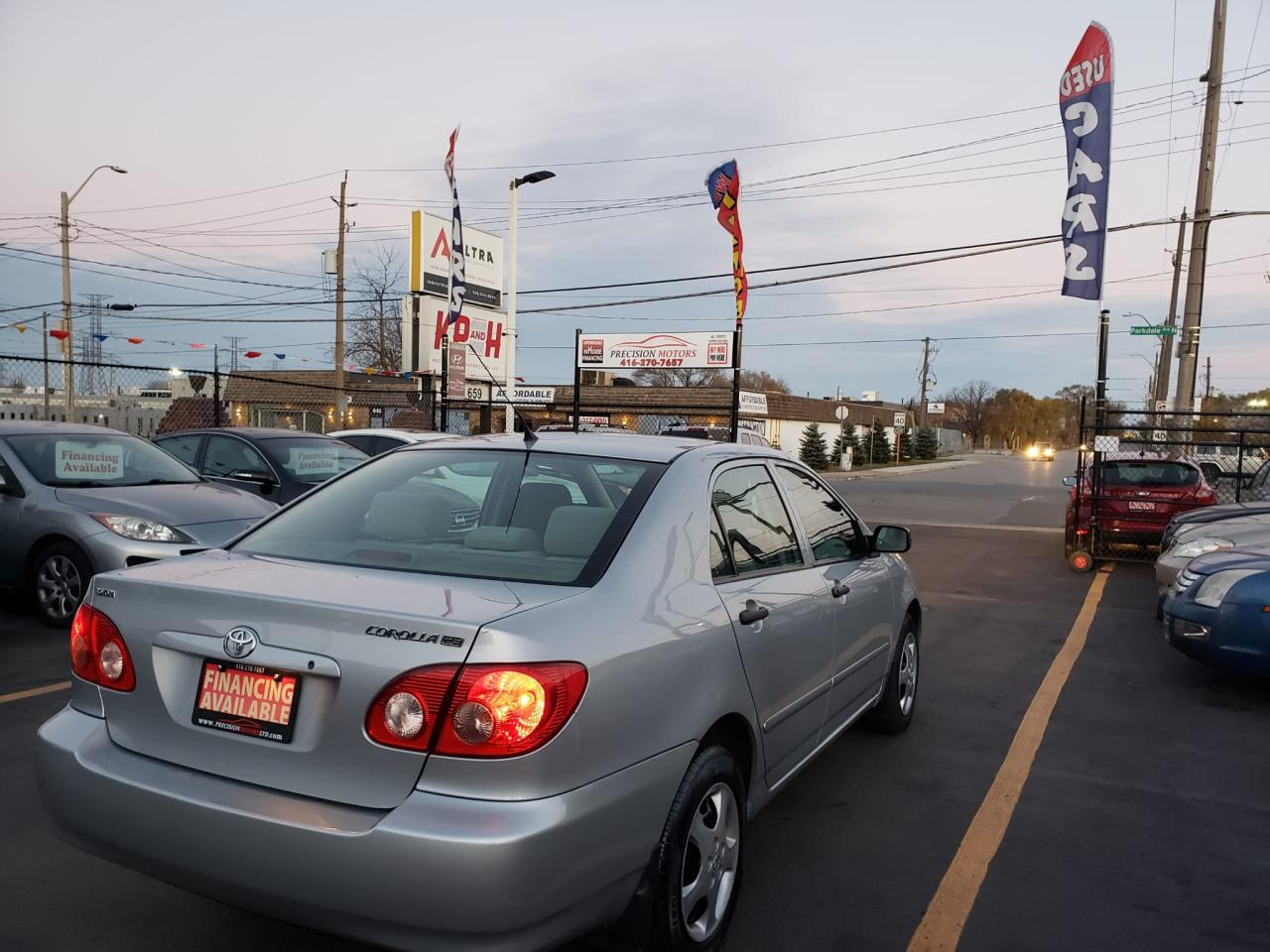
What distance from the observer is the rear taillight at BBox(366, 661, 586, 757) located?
7.22ft

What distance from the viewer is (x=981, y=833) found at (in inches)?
155

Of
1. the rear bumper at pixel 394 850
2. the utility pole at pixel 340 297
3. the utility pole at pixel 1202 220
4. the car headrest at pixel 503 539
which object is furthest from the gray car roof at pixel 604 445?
the utility pole at pixel 340 297

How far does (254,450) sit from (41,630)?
3.31 m

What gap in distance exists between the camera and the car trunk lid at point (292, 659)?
2.26m

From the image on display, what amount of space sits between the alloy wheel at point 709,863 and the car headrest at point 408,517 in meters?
1.24

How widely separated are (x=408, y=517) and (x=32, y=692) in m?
3.46

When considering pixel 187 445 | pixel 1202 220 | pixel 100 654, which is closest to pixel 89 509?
pixel 187 445

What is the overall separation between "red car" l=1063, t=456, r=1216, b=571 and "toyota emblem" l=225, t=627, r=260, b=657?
11838 mm

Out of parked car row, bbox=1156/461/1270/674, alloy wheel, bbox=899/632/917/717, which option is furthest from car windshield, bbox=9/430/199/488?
parked car row, bbox=1156/461/1270/674

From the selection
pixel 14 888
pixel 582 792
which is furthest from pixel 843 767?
pixel 14 888

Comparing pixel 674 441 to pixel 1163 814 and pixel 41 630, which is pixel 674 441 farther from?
pixel 41 630

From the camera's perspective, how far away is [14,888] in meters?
3.20

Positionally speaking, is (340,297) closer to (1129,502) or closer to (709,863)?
(1129,502)

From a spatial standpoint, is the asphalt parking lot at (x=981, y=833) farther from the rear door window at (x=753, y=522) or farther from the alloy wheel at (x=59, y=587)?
the rear door window at (x=753, y=522)
